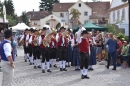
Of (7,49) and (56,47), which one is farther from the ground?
(7,49)

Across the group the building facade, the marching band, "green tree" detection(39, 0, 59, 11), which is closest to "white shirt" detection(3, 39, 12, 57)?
the marching band

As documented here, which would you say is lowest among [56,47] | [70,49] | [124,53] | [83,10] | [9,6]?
[124,53]

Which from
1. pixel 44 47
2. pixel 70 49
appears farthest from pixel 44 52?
pixel 70 49

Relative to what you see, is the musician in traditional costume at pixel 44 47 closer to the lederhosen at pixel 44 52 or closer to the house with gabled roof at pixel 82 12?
the lederhosen at pixel 44 52

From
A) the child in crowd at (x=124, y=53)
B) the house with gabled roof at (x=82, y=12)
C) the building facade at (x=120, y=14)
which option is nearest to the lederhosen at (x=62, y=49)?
the child in crowd at (x=124, y=53)

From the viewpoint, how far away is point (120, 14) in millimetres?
35625

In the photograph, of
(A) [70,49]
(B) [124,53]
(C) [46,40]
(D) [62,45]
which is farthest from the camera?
(B) [124,53]

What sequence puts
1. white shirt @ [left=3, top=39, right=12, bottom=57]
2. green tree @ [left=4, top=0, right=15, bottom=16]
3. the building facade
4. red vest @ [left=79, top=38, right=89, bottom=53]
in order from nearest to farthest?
white shirt @ [left=3, top=39, right=12, bottom=57] → red vest @ [left=79, top=38, right=89, bottom=53] → the building facade → green tree @ [left=4, top=0, right=15, bottom=16]

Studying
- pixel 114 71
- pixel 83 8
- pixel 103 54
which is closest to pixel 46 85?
pixel 114 71

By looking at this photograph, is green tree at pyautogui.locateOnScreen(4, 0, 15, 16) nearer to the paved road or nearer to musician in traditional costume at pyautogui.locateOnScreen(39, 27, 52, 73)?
musician in traditional costume at pyautogui.locateOnScreen(39, 27, 52, 73)

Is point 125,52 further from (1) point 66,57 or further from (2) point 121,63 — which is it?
(1) point 66,57

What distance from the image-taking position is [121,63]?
14.6 m

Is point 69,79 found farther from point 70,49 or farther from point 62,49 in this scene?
point 70,49

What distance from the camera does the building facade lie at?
97.8 feet
